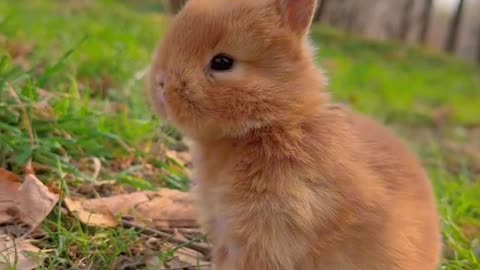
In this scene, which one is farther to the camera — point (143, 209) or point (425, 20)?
point (425, 20)

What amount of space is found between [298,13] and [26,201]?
119 centimetres

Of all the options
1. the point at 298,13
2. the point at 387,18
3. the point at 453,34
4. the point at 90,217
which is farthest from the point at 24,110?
the point at 453,34

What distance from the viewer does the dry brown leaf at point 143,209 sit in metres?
2.95

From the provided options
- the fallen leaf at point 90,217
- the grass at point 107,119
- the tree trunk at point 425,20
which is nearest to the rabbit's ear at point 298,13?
the grass at point 107,119

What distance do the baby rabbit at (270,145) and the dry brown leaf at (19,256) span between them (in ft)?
1.91

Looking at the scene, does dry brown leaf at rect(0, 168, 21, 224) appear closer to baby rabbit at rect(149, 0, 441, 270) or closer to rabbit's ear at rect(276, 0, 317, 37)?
baby rabbit at rect(149, 0, 441, 270)

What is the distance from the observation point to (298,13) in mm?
2334

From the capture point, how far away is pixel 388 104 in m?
7.66

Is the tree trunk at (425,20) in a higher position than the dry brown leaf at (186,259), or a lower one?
higher

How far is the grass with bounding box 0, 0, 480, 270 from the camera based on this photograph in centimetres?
311

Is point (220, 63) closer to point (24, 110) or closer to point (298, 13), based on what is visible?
point (298, 13)

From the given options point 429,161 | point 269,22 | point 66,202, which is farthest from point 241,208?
point 429,161

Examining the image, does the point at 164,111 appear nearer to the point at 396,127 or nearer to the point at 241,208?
the point at 241,208

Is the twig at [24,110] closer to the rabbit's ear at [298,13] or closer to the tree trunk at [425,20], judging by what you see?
the rabbit's ear at [298,13]
